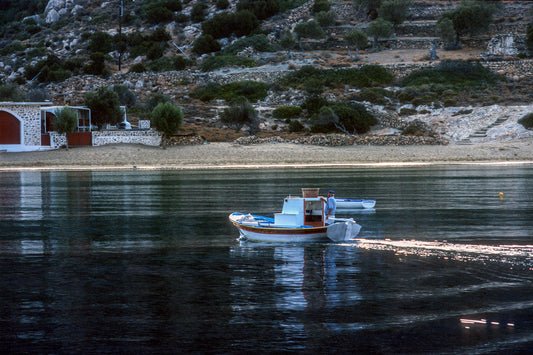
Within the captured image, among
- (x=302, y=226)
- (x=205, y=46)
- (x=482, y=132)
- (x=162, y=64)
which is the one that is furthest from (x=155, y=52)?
(x=302, y=226)

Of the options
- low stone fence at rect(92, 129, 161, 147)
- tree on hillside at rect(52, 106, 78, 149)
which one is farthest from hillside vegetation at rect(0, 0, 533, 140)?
tree on hillside at rect(52, 106, 78, 149)

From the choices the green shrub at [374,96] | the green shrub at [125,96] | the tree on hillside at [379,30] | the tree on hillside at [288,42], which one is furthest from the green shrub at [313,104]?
the tree on hillside at [379,30]

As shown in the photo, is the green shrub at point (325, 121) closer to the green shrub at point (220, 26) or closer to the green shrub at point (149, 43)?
the green shrub at point (149, 43)

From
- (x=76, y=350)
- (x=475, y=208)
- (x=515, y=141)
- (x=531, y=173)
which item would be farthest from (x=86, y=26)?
(x=76, y=350)

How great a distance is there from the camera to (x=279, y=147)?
72.1 meters

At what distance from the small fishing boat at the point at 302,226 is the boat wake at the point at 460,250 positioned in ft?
2.73

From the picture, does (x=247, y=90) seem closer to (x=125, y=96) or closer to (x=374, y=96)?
(x=125, y=96)

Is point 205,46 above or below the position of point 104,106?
above

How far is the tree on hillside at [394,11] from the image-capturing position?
462ft

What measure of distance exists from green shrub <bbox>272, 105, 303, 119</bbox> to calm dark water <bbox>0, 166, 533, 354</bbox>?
173 ft

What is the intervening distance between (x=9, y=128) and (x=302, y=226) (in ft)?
184

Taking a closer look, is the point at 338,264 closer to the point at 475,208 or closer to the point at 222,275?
the point at 222,275

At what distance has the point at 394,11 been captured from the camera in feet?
462

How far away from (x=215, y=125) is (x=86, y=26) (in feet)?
310
